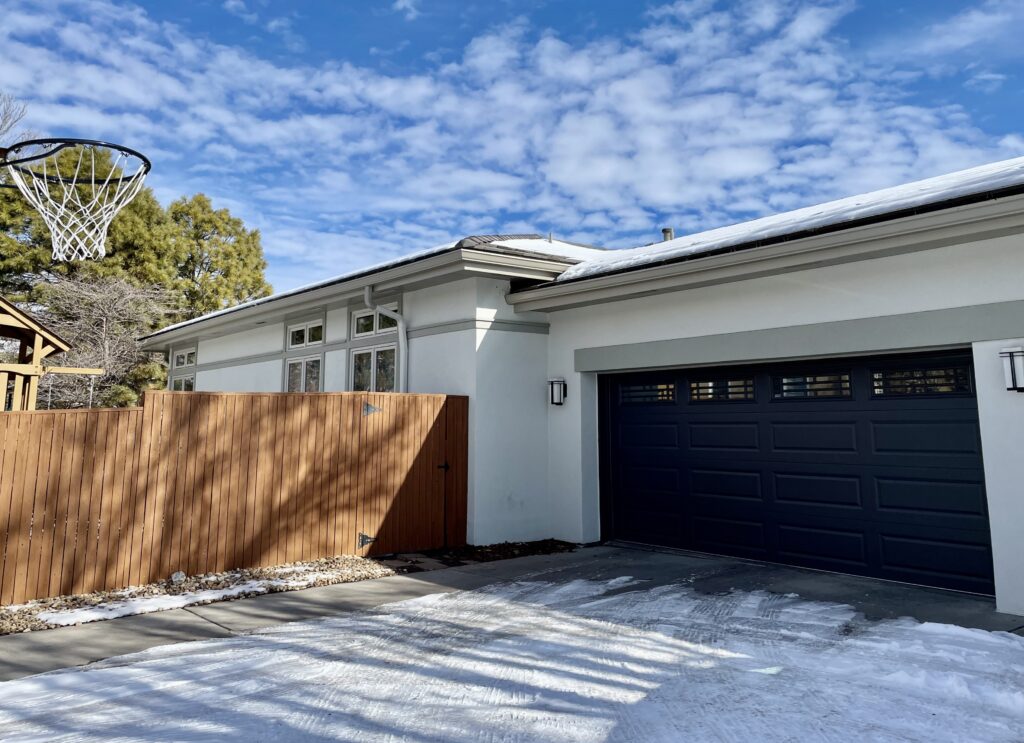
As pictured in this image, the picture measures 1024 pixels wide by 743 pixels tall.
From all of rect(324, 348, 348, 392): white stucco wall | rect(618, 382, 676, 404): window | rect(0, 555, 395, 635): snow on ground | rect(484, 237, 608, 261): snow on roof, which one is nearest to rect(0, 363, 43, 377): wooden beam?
rect(324, 348, 348, 392): white stucco wall

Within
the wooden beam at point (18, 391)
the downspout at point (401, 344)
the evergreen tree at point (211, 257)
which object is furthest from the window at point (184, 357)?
the downspout at point (401, 344)

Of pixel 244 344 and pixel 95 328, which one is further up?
pixel 95 328

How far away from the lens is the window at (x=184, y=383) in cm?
1636

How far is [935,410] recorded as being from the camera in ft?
18.7

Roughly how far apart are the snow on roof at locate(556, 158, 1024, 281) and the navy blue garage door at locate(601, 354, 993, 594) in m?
1.51

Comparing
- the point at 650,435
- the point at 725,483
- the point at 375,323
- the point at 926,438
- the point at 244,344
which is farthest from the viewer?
the point at 244,344

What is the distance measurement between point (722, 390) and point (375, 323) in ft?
19.0

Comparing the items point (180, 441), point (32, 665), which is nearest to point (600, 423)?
point (180, 441)

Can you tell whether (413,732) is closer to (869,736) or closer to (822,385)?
(869,736)

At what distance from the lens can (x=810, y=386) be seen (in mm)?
6641

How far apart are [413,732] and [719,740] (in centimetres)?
148

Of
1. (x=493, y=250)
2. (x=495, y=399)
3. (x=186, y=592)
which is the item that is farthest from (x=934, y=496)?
(x=186, y=592)

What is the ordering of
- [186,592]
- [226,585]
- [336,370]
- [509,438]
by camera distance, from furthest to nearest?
1. [336,370]
2. [509,438]
3. [226,585]
4. [186,592]

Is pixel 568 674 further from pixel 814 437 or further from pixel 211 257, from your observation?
pixel 211 257
